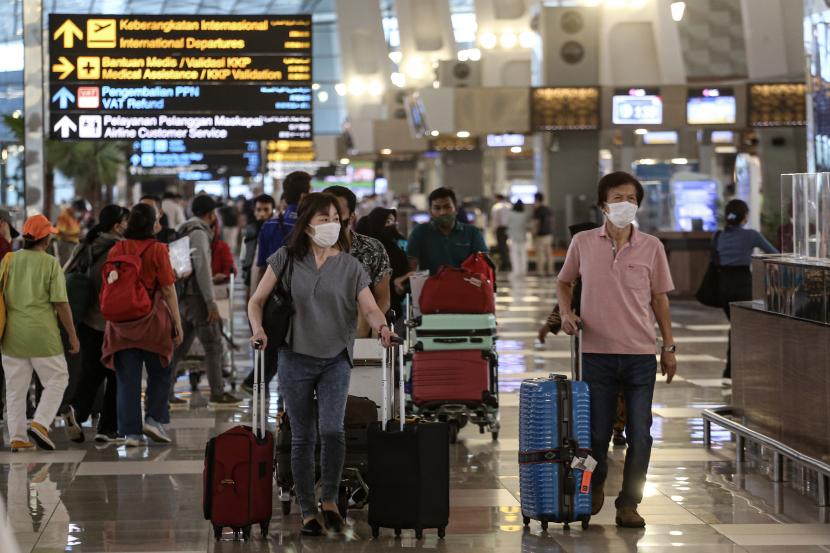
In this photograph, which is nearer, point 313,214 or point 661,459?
point 313,214

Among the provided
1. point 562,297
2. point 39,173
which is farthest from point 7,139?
point 562,297

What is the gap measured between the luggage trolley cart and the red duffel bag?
9cm

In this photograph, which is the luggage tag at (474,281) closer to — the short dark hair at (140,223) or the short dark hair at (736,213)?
the short dark hair at (140,223)

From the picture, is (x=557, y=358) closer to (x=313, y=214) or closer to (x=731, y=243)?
(x=731, y=243)

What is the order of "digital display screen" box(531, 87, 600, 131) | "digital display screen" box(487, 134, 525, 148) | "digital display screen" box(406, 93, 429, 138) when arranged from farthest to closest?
"digital display screen" box(487, 134, 525, 148) < "digital display screen" box(406, 93, 429, 138) < "digital display screen" box(531, 87, 600, 131)

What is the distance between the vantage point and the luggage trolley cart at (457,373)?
9688mm

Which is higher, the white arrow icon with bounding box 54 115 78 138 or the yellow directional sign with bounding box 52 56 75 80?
the yellow directional sign with bounding box 52 56 75 80

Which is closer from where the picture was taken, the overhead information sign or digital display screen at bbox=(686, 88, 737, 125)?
the overhead information sign

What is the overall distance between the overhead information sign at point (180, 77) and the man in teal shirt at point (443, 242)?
3.85 meters

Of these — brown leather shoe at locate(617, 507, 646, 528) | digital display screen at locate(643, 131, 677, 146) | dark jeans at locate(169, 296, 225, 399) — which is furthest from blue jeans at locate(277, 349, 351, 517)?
digital display screen at locate(643, 131, 677, 146)

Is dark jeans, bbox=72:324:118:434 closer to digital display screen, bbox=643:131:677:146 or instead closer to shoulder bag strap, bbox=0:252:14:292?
shoulder bag strap, bbox=0:252:14:292

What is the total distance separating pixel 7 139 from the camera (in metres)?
13.1

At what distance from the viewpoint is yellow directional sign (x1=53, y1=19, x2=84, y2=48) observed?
13742 mm

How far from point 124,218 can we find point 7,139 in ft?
9.97
